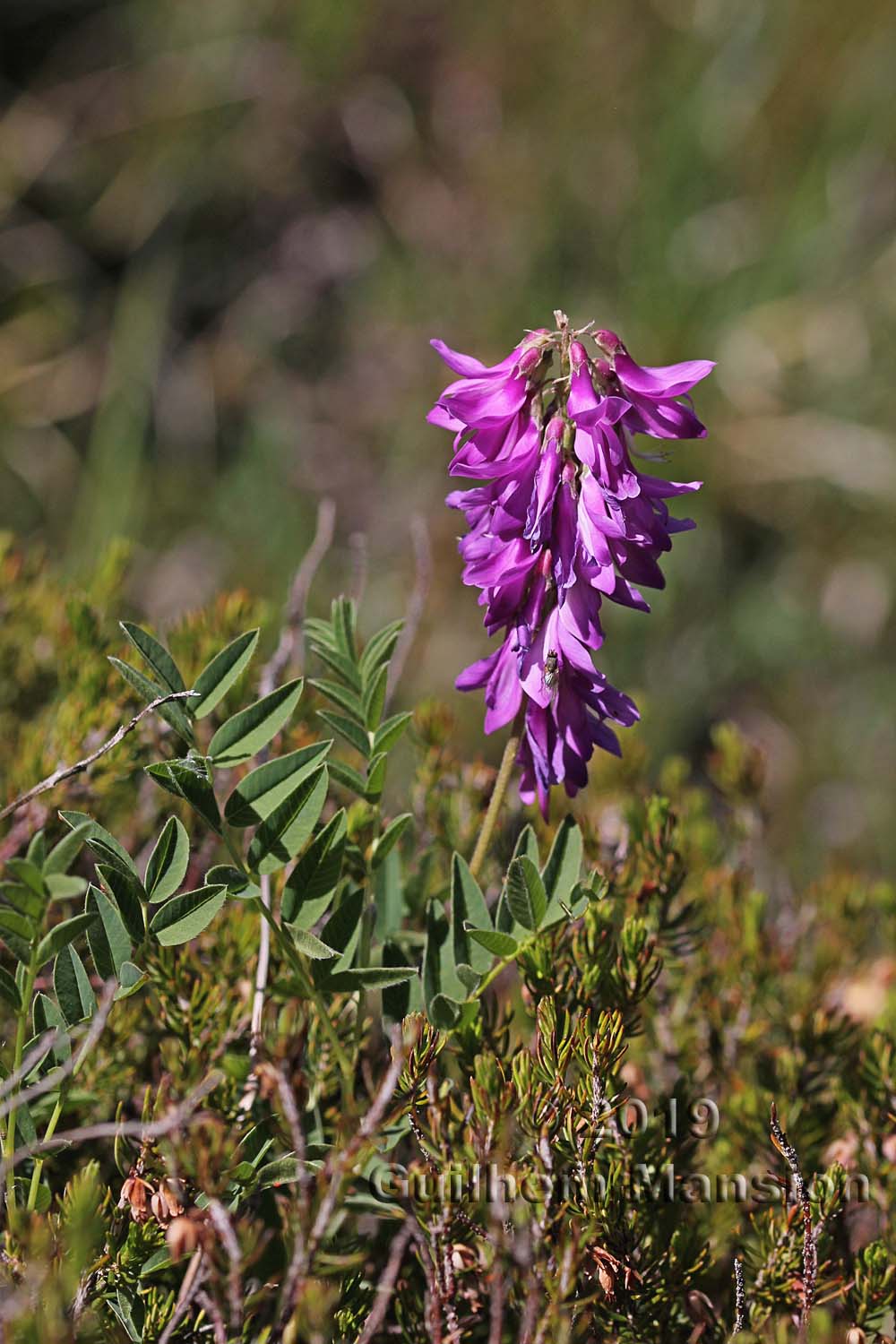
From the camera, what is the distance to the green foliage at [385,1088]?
1027mm

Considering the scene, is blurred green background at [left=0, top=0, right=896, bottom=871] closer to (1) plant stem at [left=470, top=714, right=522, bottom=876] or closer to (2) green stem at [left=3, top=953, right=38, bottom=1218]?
(1) plant stem at [left=470, top=714, right=522, bottom=876]

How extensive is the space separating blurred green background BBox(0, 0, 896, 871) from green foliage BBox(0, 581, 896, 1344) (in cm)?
268

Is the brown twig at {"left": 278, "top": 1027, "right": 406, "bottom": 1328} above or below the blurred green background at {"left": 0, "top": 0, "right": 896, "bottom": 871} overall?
below

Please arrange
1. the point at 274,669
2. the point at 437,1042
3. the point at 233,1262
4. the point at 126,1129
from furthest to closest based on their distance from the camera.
Result: the point at 274,669
the point at 437,1042
the point at 126,1129
the point at 233,1262

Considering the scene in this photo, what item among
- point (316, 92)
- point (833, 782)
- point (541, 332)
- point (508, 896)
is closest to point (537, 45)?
point (316, 92)

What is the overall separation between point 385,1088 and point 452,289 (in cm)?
461

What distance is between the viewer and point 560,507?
1.23 meters

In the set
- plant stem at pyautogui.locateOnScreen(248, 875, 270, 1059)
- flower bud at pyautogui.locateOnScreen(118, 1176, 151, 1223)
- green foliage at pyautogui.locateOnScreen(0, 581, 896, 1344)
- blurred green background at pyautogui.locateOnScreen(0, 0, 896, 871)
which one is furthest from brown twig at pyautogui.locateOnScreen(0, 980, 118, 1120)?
blurred green background at pyautogui.locateOnScreen(0, 0, 896, 871)

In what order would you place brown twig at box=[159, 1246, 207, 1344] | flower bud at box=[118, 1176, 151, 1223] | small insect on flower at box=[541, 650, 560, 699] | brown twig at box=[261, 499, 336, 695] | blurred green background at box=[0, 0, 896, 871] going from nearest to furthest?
brown twig at box=[159, 1246, 207, 1344], flower bud at box=[118, 1176, 151, 1223], small insect on flower at box=[541, 650, 560, 699], brown twig at box=[261, 499, 336, 695], blurred green background at box=[0, 0, 896, 871]

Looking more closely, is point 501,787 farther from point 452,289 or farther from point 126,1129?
point 452,289

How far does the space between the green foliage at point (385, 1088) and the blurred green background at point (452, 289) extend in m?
2.68

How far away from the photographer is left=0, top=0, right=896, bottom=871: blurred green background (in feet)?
14.4

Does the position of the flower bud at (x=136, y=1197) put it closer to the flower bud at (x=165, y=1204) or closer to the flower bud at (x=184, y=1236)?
the flower bud at (x=165, y=1204)

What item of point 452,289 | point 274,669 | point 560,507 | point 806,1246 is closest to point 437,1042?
point 806,1246
